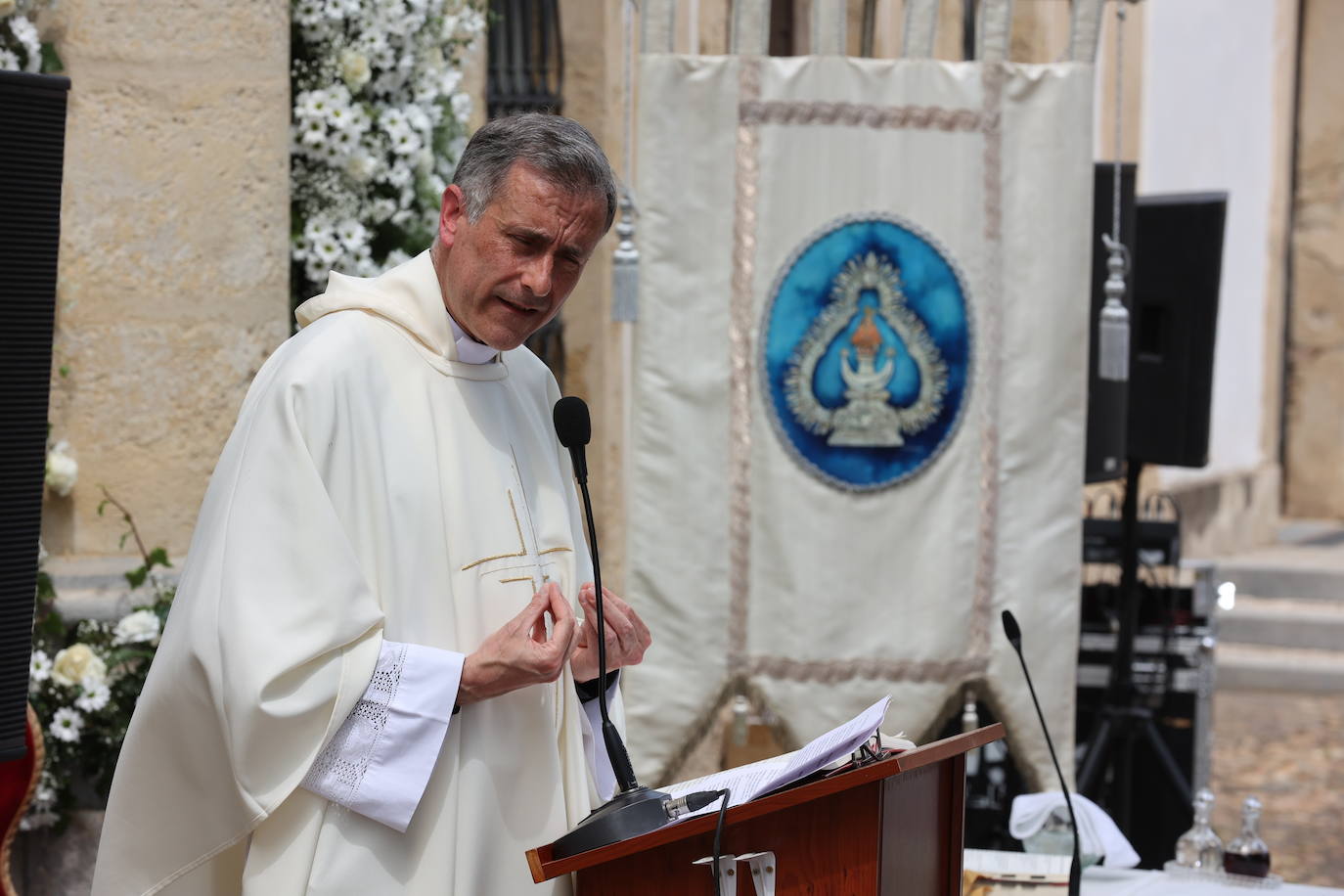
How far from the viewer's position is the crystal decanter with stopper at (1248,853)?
3.21m

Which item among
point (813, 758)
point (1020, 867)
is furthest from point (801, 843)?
point (1020, 867)

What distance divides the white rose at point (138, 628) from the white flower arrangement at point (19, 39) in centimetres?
120

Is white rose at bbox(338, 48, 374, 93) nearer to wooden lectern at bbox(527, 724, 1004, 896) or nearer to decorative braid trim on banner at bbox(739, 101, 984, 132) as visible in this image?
decorative braid trim on banner at bbox(739, 101, 984, 132)

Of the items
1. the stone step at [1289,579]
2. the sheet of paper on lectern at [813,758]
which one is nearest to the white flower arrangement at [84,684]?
the sheet of paper on lectern at [813,758]

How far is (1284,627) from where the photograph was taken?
933cm

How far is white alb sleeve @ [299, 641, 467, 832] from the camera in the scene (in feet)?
6.52

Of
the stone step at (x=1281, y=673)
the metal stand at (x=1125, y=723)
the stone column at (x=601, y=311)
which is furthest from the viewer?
the stone step at (x=1281, y=673)

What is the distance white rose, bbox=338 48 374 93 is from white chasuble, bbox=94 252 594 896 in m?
1.97

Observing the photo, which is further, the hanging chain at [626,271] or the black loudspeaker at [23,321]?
the hanging chain at [626,271]

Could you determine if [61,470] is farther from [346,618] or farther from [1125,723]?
[1125,723]

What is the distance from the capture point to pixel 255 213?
12.5 ft

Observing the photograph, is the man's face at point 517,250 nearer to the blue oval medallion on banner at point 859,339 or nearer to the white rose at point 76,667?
the white rose at point 76,667

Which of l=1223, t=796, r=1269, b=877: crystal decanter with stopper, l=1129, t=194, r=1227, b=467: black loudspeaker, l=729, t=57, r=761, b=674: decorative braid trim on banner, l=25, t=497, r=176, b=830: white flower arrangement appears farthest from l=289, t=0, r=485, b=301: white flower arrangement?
l=1223, t=796, r=1269, b=877: crystal decanter with stopper

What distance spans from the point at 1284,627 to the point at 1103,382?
5.42 m
